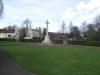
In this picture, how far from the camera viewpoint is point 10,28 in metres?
96.6

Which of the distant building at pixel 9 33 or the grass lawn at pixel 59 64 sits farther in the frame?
the distant building at pixel 9 33

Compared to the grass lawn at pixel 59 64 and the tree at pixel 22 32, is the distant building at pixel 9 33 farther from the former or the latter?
the grass lawn at pixel 59 64

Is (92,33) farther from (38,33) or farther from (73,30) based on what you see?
(38,33)

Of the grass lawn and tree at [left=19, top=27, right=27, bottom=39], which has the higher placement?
tree at [left=19, top=27, right=27, bottom=39]

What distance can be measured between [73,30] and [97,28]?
117ft

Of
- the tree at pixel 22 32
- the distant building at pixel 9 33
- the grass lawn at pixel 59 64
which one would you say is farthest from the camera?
the distant building at pixel 9 33

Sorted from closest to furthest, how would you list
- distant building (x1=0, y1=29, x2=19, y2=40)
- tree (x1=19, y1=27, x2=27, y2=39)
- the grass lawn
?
the grass lawn
tree (x1=19, y1=27, x2=27, y2=39)
distant building (x1=0, y1=29, x2=19, y2=40)

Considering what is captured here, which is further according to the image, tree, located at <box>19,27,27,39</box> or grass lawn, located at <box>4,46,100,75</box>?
tree, located at <box>19,27,27,39</box>

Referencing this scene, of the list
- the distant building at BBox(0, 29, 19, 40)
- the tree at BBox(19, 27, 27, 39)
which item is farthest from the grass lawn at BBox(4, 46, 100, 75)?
the distant building at BBox(0, 29, 19, 40)

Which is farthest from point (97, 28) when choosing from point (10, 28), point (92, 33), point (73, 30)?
point (10, 28)

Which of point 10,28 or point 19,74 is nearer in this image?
point 19,74

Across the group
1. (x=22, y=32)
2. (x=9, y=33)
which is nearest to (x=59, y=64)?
(x=22, y=32)

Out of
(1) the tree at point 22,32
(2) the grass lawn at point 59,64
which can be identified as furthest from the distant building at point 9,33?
(2) the grass lawn at point 59,64

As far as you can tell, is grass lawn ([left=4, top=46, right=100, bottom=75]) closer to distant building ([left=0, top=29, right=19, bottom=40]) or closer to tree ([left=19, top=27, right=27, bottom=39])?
tree ([left=19, top=27, right=27, bottom=39])
